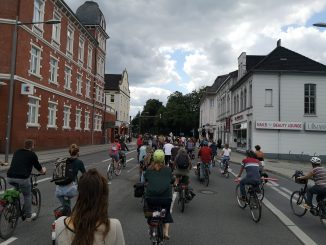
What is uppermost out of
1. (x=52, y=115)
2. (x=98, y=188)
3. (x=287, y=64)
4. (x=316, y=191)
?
(x=287, y=64)

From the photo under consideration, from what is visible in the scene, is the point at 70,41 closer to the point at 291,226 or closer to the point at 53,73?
the point at 53,73

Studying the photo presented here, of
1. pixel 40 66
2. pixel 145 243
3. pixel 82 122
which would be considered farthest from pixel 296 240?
pixel 82 122

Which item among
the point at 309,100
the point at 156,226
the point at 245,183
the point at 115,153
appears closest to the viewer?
the point at 156,226

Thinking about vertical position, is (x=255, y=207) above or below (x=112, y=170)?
below

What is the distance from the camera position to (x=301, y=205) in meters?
9.44

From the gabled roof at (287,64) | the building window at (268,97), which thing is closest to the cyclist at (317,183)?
the building window at (268,97)

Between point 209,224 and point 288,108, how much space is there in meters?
28.3

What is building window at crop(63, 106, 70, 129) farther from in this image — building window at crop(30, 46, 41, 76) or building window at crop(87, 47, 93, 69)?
building window at crop(87, 47, 93, 69)

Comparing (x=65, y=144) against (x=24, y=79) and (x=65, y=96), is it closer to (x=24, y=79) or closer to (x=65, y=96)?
(x=65, y=96)

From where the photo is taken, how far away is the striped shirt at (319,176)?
8.30 meters

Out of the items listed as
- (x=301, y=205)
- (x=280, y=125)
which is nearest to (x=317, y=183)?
(x=301, y=205)

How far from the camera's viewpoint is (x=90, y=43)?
151 ft

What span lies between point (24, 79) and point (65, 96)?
9.89 metres

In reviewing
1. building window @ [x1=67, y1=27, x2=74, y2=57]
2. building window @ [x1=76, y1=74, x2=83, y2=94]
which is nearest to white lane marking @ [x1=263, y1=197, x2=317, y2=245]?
building window @ [x1=67, y1=27, x2=74, y2=57]
